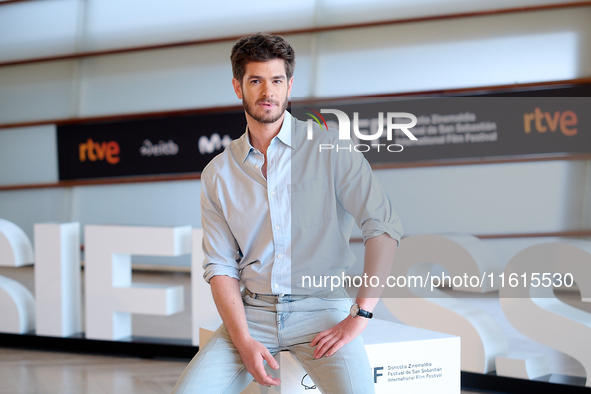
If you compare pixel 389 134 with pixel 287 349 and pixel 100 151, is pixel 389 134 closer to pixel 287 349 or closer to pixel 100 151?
pixel 287 349

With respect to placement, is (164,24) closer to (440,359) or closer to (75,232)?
(75,232)

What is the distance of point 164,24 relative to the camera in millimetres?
5723

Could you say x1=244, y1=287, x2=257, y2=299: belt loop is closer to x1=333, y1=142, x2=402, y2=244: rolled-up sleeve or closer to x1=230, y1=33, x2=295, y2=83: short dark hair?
x1=333, y1=142, x2=402, y2=244: rolled-up sleeve

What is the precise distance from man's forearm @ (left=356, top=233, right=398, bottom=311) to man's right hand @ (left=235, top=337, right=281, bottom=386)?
0.92ft

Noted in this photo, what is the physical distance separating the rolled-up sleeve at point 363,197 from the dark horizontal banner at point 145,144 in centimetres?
386

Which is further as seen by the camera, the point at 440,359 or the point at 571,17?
the point at 571,17

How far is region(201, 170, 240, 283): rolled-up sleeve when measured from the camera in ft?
5.61

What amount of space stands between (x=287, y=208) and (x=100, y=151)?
15.5 feet

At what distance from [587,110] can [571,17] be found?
76 cm

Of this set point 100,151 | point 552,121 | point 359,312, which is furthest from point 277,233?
point 100,151

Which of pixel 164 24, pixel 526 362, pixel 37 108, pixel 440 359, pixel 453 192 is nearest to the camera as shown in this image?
pixel 440 359

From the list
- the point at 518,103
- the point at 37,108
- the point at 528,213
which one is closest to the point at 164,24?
the point at 37,108

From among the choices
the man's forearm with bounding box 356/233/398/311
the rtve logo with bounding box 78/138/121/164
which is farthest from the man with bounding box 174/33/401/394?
the rtve logo with bounding box 78/138/121/164

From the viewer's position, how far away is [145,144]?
5.79 metres
